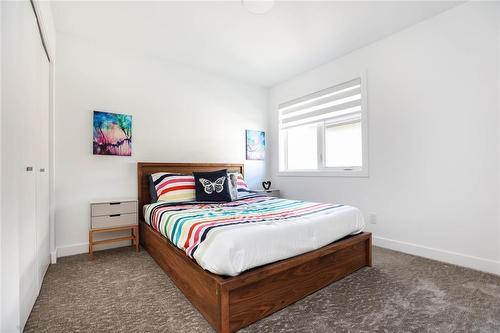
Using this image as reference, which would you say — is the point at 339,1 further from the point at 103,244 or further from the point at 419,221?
the point at 103,244

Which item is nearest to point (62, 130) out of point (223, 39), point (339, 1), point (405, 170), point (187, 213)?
point (187, 213)

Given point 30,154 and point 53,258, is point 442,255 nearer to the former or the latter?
point 30,154

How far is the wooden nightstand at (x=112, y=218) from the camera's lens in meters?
2.60

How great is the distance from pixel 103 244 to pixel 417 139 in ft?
12.7

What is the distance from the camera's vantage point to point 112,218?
2.70 m

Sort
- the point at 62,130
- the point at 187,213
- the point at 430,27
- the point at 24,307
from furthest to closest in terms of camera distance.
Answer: the point at 62,130
the point at 430,27
the point at 187,213
the point at 24,307

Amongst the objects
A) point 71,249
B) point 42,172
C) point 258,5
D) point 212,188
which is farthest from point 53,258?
point 258,5

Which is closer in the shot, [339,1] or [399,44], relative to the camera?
[339,1]

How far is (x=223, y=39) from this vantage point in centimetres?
291

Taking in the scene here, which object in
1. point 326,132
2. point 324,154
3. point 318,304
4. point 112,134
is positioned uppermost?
point 326,132

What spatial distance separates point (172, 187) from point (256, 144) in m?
1.93

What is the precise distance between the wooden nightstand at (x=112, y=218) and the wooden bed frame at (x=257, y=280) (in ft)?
1.79

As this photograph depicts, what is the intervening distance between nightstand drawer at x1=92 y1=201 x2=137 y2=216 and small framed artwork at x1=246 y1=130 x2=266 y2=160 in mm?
2101

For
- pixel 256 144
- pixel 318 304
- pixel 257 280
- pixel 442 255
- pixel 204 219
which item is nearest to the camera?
pixel 257 280
